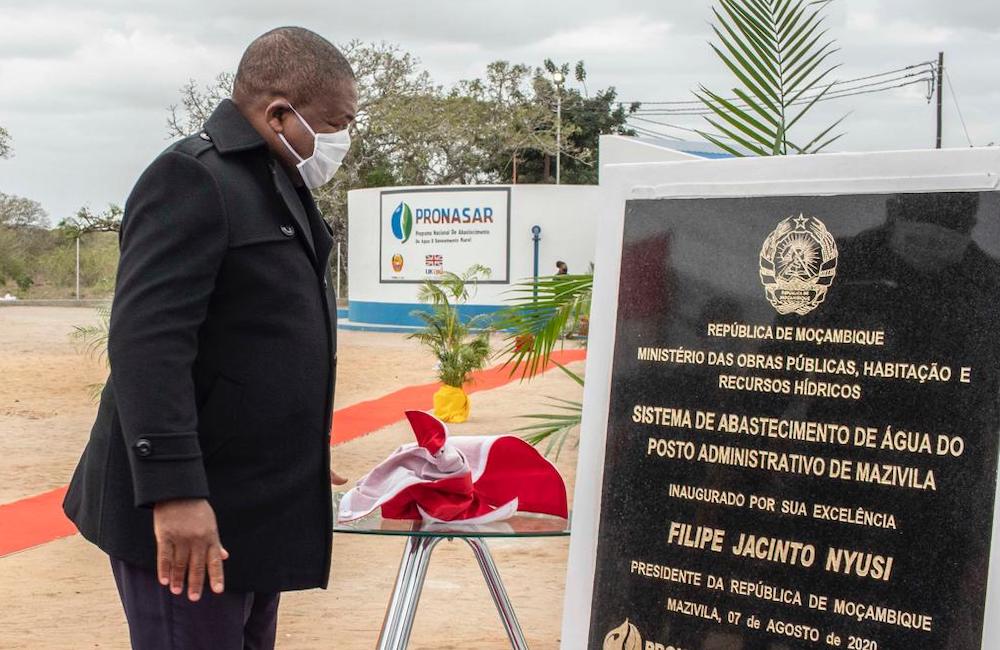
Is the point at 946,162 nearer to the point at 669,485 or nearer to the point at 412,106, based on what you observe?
the point at 669,485

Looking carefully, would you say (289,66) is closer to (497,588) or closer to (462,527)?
(462,527)

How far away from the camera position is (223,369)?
86.0 inches

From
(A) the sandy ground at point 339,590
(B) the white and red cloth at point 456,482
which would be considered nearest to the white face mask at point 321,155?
(B) the white and red cloth at point 456,482

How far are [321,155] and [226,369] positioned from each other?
458mm

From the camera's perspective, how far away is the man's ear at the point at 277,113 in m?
2.28

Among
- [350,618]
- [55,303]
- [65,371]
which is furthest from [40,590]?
[55,303]

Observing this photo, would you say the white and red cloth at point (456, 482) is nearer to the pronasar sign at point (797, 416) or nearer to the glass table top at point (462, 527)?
the glass table top at point (462, 527)

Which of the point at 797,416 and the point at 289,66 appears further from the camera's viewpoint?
the point at 289,66

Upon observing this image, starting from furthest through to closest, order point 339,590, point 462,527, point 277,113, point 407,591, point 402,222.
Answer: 1. point 402,222
2. point 339,590
3. point 407,591
4. point 462,527
5. point 277,113

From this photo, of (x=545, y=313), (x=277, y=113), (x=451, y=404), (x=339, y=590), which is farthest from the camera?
(x=451, y=404)

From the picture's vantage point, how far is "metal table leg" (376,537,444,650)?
257 centimetres

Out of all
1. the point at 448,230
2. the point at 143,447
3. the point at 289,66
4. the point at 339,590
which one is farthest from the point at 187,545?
the point at 448,230

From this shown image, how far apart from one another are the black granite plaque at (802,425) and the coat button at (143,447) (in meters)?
0.79

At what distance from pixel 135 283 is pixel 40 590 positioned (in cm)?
419
